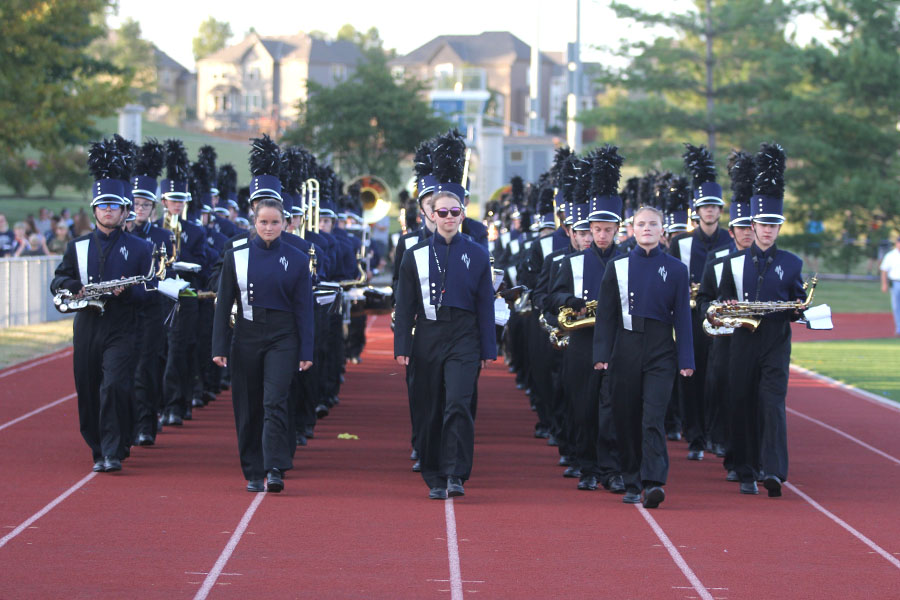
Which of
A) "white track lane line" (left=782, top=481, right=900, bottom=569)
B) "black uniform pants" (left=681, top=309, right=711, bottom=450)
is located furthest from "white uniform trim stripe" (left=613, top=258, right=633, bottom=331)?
"black uniform pants" (left=681, top=309, right=711, bottom=450)

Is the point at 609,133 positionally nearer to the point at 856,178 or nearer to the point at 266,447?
the point at 856,178

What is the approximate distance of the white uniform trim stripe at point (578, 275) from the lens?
426 inches

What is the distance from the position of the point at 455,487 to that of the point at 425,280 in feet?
4.47

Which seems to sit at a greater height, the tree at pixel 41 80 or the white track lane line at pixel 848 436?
the tree at pixel 41 80

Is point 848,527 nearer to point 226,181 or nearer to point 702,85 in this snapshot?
point 226,181

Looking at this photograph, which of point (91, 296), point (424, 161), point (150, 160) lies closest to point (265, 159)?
point (91, 296)

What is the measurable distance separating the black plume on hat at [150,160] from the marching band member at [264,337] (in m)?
3.98

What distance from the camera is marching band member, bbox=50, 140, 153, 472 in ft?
34.8

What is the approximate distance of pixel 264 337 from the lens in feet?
32.6

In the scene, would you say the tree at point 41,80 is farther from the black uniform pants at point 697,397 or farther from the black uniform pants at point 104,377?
the black uniform pants at point 697,397

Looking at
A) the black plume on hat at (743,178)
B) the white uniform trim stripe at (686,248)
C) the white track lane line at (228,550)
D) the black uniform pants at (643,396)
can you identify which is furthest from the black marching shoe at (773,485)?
the white track lane line at (228,550)

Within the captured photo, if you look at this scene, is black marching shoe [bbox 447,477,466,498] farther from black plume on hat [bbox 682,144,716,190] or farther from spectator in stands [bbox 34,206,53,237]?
spectator in stands [bbox 34,206,53,237]

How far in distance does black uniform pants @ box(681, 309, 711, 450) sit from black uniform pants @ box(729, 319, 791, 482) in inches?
66.5

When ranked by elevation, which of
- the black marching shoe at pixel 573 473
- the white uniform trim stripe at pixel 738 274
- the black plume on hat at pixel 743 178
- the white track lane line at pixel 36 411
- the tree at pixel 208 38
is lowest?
the black marching shoe at pixel 573 473
